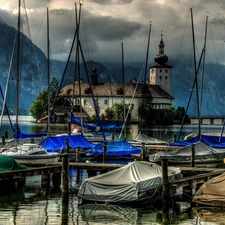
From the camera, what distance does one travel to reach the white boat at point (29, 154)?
38.7 meters

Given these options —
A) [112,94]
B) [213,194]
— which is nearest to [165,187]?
[213,194]

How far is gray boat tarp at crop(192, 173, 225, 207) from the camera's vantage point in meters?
23.9

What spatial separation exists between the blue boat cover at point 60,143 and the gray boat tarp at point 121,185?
69.4ft

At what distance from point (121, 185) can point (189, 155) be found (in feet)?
69.5

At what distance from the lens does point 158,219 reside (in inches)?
915

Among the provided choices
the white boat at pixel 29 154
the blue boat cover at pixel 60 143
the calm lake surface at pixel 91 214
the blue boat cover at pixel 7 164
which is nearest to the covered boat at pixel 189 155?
the blue boat cover at pixel 60 143

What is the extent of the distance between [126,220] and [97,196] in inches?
92.7

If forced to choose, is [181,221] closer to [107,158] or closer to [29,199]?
[29,199]

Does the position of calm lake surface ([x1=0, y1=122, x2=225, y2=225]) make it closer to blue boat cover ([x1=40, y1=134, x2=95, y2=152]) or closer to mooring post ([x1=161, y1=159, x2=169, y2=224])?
mooring post ([x1=161, y1=159, x2=169, y2=224])

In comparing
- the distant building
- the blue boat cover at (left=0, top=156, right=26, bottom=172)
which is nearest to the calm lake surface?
the blue boat cover at (left=0, top=156, right=26, bottom=172)

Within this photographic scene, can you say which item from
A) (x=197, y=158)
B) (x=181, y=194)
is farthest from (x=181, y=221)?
(x=197, y=158)

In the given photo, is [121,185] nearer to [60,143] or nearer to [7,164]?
[7,164]

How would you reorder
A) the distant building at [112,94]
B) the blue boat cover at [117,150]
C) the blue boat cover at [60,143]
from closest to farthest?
the blue boat cover at [60,143] → the blue boat cover at [117,150] → the distant building at [112,94]

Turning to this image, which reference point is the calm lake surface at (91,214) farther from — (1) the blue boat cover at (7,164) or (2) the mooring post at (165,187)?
(1) the blue boat cover at (7,164)
